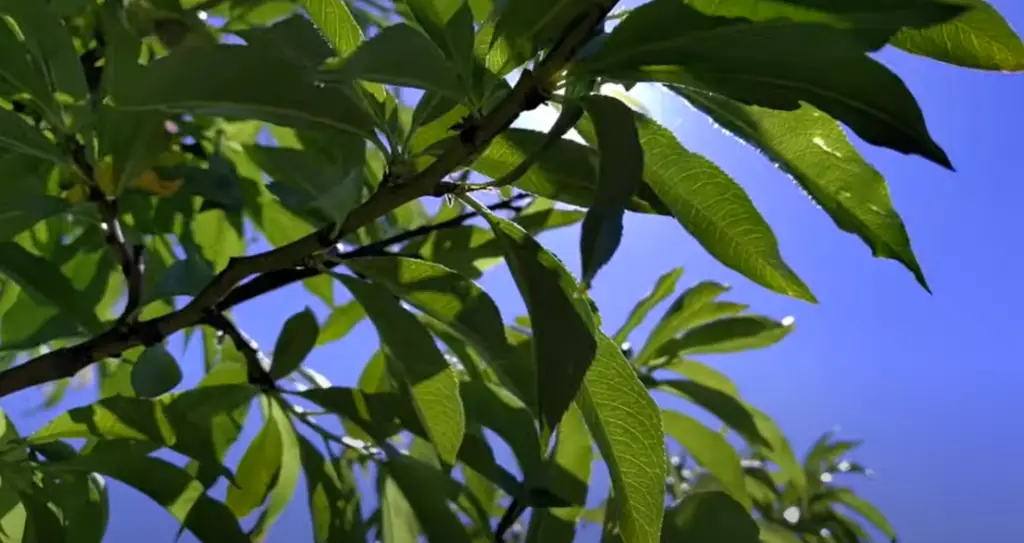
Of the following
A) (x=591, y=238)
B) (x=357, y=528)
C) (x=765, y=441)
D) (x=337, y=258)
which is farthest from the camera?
(x=765, y=441)

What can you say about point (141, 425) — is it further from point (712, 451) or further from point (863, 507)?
point (863, 507)

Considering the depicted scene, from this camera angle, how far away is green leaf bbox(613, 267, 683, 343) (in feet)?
2.00

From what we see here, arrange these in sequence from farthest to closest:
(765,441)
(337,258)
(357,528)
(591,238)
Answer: (765,441)
(357,528)
(337,258)
(591,238)

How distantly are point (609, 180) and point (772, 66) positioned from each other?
48 millimetres

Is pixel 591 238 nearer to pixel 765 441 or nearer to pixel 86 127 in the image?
pixel 86 127

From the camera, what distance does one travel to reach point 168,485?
42cm

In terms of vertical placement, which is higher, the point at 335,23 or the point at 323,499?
the point at 335,23

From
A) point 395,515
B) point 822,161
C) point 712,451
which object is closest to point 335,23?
point 822,161

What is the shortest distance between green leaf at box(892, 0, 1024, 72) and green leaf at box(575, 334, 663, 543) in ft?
0.42

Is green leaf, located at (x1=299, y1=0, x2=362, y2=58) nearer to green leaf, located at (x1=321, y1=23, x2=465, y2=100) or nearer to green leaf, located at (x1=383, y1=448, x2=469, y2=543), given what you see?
green leaf, located at (x1=321, y1=23, x2=465, y2=100)

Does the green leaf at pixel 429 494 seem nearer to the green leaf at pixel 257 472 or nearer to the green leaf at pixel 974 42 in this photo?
the green leaf at pixel 257 472

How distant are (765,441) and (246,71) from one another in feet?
1.44

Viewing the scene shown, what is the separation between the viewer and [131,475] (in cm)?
42

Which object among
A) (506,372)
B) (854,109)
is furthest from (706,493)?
(854,109)
